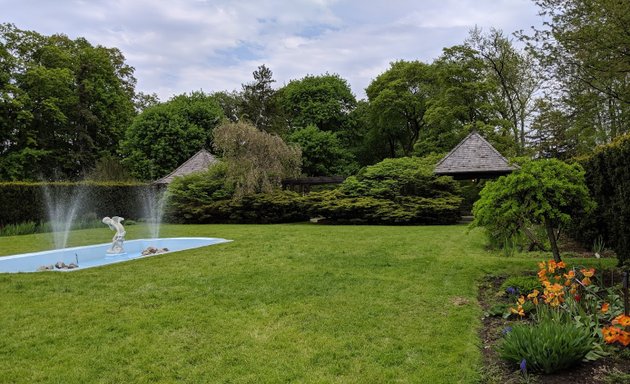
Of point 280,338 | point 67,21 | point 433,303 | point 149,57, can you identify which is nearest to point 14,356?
point 280,338

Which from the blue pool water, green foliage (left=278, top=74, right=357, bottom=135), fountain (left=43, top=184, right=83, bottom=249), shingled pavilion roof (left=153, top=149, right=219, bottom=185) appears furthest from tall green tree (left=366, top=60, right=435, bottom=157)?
the blue pool water

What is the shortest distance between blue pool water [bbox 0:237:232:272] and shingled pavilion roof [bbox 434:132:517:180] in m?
10.4

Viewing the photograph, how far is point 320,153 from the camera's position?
27.5 meters

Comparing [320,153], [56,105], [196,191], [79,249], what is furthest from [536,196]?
[56,105]

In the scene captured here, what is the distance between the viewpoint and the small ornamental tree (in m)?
4.98

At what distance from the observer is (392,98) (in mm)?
28453

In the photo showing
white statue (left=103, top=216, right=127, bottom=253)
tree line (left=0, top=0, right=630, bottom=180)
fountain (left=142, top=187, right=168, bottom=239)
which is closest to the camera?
white statue (left=103, top=216, right=127, bottom=253)

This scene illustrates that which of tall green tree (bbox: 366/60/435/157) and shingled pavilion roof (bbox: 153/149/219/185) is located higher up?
tall green tree (bbox: 366/60/435/157)

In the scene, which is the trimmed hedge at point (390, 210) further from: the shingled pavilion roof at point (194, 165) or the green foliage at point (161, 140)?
the green foliage at point (161, 140)

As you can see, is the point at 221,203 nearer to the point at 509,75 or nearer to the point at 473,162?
the point at 473,162

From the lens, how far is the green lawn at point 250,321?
3.03m

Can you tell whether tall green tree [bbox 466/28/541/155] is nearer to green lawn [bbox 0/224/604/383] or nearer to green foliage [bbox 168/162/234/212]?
green foliage [bbox 168/162/234/212]

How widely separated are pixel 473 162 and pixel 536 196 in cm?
1248

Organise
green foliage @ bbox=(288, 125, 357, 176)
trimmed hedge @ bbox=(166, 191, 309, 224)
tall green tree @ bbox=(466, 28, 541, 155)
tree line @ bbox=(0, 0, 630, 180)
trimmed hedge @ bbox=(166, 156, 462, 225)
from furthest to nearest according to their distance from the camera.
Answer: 1. green foliage @ bbox=(288, 125, 357, 176)
2. tall green tree @ bbox=(466, 28, 541, 155)
3. tree line @ bbox=(0, 0, 630, 180)
4. trimmed hedge @ bbox=(166, 191, 309, 224)
5. trimmed hedge @ bbox=(166, 156, 462, 225)
